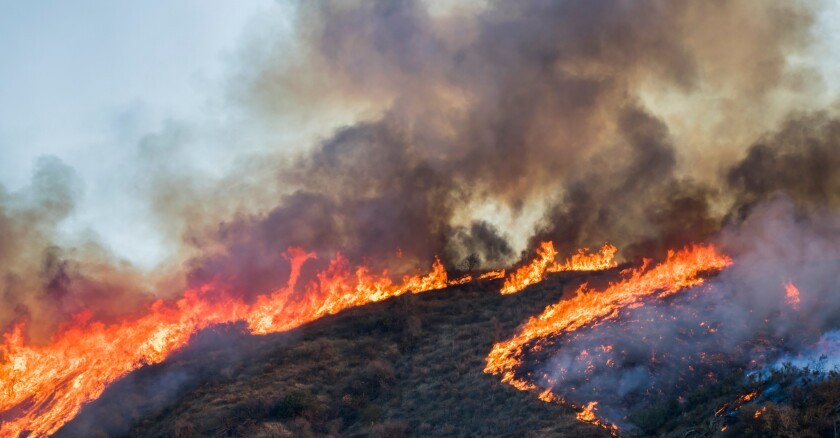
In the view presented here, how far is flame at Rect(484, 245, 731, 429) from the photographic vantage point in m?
31.1

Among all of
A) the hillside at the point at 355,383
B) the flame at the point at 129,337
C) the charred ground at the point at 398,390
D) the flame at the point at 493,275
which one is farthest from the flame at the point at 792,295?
the flame at the point at 129,337

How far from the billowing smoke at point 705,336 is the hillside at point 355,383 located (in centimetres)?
229

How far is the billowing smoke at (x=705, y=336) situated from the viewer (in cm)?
2372

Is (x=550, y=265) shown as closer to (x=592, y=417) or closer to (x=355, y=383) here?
(x=355, y=383)

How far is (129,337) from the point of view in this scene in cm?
3956

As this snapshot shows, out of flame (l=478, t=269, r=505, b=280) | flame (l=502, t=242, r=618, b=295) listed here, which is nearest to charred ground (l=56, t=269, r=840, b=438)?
flame (l=502, t=242, r=618, b=295)

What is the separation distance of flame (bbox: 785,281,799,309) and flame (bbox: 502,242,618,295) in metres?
17.3

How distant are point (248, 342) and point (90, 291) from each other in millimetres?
13208

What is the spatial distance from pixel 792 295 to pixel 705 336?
4.36 metres

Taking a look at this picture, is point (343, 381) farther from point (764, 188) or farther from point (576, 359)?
point (764, 188)

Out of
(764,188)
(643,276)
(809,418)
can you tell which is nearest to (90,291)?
(643,276)

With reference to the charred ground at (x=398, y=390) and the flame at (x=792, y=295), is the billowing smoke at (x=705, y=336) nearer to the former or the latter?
the flame at (x=792, y=295)

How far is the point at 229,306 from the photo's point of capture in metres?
42.9

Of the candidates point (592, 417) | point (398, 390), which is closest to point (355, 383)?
point (398, 390)
